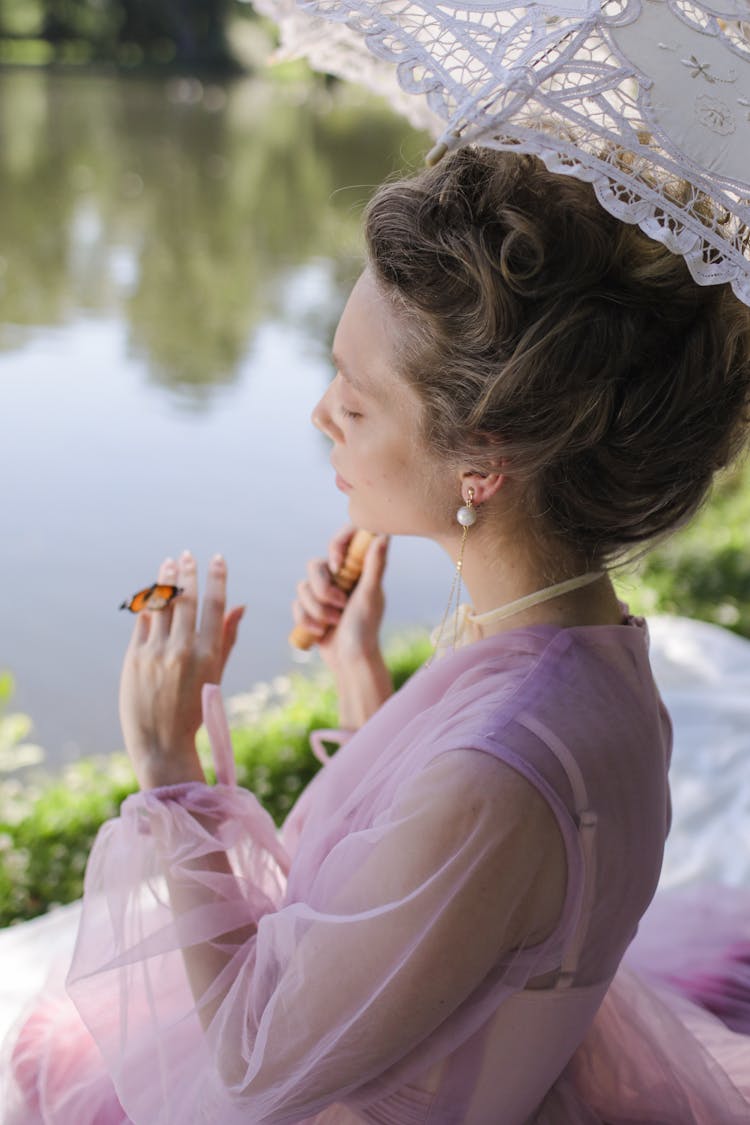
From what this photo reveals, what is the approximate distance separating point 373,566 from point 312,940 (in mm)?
928

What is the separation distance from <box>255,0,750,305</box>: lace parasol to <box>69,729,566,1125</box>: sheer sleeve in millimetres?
647

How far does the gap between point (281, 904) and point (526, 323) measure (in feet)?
3.05

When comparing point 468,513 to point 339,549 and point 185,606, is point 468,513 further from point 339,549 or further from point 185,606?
point 339,549

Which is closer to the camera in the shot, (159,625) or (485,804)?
(485,804)

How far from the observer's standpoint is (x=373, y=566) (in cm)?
240

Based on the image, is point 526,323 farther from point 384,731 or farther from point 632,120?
point 384,731

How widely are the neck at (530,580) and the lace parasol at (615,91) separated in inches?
18.1

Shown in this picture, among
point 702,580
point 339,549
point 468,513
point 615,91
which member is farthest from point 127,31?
point 615,91

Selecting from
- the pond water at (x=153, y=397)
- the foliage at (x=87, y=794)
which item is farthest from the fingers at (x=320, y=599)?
the foliage at (x=87, y=794)

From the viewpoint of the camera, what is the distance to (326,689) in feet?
14.9

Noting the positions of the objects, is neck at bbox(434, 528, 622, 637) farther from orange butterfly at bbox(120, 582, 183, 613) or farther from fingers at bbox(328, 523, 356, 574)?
fingers at bbox(328, 523, 356, 574)

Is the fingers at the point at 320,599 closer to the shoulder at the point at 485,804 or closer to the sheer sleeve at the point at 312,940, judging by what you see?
the sheer sleeve at the point at 312,940

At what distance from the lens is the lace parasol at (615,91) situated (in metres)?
1.37

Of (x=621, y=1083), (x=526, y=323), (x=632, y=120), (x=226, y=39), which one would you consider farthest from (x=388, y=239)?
(x=226, y=39)
